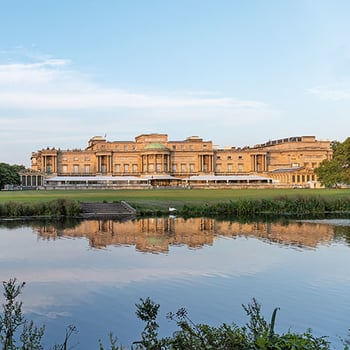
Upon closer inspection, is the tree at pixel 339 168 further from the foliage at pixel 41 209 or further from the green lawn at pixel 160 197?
the foliage at pixel 41 209

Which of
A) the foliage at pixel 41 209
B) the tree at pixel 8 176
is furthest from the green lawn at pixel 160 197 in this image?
the tree at pixel 8 176

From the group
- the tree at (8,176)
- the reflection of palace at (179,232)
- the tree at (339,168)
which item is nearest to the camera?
the reflection of palace at (179,232)

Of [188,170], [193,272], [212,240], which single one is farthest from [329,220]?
[188,170]

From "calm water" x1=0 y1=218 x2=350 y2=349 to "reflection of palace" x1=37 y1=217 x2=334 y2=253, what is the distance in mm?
72

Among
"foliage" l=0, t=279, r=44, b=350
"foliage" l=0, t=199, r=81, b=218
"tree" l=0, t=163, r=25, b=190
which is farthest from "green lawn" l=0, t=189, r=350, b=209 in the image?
"tree" l=0, t=163, r=25, b=190

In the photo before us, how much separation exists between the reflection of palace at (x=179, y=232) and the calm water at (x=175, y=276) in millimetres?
72

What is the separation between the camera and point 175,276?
57.2ft

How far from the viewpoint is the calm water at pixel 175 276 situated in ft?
40.8

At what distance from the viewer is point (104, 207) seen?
155ft

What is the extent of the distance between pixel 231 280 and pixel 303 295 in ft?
9.64

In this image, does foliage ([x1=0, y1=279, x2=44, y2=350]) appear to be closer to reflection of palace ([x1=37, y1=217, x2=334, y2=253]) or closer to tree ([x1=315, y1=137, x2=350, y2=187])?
reflection of palace ([x1=37, y1=217, x2=334, y2=253])

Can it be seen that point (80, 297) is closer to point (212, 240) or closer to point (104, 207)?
point (212, 240)

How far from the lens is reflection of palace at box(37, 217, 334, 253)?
85.9ft

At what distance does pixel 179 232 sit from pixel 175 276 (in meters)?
13.3
